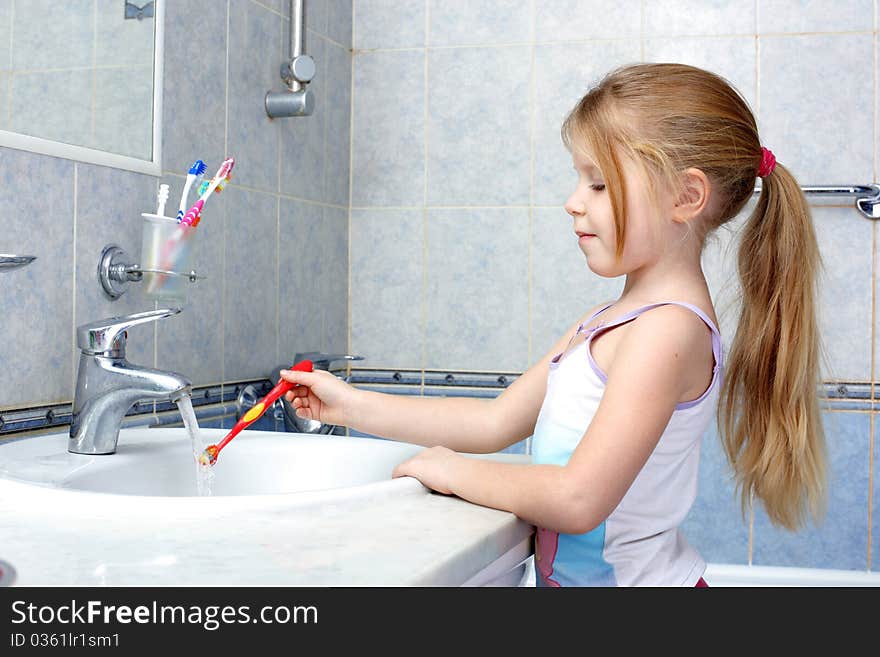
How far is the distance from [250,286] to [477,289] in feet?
1.98

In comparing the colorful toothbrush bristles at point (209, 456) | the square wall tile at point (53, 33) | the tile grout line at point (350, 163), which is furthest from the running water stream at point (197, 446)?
the tile grout line at point (350, 163)

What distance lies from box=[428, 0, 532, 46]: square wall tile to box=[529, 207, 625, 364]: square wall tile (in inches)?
15.9

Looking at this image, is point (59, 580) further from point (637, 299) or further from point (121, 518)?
point (637, 299)

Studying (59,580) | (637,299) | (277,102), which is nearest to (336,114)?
(277,102)

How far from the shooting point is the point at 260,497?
763 mm

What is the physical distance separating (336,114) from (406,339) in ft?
1.75

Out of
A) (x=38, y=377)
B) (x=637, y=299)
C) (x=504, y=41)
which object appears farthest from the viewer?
(x=504, y=41)

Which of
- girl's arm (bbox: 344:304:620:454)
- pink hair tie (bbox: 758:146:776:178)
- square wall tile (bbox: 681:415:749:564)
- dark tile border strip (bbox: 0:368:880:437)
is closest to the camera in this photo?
pink hair tie (bbox: 758:146:776:178)

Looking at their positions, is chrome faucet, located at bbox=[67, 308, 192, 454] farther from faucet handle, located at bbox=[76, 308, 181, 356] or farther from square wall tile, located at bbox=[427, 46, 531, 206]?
square wall tile, located at bbox=[427, 46, 531, 206]

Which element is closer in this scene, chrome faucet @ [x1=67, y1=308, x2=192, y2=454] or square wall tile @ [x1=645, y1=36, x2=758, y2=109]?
chrome faucet @ [x1=67, y1=308, x2=192, y2=454]

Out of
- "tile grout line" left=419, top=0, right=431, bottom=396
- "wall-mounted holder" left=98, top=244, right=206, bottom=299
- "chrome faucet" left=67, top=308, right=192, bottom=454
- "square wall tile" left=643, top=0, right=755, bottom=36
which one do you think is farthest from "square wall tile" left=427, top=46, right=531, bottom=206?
"chrome faucet" left=67, top=308, right=192, bottom=454

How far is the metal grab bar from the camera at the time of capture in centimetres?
193

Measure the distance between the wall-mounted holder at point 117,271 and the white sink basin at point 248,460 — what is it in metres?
0.20

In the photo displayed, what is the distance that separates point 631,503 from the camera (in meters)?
0.93
